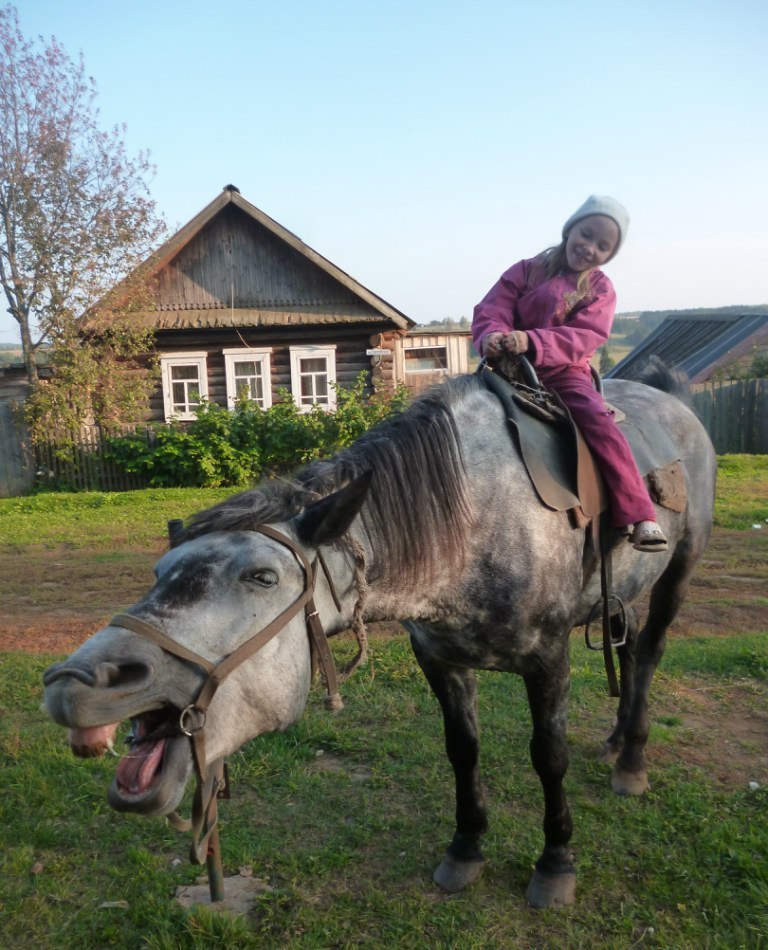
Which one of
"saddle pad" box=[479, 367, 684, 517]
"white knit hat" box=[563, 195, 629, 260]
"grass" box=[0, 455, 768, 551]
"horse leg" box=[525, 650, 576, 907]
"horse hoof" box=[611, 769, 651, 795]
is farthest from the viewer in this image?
"grass" box=[0, 455, 768, 551]

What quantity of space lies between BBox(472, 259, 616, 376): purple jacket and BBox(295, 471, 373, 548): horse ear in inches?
50.7

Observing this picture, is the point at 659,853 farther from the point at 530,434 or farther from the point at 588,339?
the point at 588,339

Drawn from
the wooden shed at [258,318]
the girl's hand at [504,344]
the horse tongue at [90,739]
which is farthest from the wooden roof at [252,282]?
the horse tongue at [90,739]

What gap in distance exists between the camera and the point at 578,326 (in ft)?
10.2

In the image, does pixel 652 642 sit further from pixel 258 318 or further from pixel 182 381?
pixel 182 381

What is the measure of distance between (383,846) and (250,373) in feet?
52.5

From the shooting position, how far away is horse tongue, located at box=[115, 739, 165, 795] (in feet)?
5.88

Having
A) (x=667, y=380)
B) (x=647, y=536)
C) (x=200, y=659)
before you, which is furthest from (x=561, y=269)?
(x=200, y=659)

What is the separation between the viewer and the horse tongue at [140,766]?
1.79m

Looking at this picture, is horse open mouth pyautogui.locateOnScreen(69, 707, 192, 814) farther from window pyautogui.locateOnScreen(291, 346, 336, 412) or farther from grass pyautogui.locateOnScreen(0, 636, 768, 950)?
window pyautogui.locateOnScreen(291, 346, 336, 412)

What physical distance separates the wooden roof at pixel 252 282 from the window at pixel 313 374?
0.79 metres

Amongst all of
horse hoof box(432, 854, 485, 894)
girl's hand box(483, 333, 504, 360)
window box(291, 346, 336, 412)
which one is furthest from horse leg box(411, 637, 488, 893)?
window box(291, 346, 336, 412)

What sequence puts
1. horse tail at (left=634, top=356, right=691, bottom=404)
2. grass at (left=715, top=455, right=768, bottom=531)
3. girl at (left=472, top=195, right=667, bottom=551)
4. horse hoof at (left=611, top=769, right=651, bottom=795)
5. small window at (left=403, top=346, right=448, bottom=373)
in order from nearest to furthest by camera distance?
1. girl at (left=472, top=195, right=667, bottom=551)
2. horse hoof at (left=611, top=769, right=651, bottom=795)
3. horse tail at (left=634, top=356, right=691, bottom=404)
4. grass at (left=715, top=455, right=768, bottom=531)
5. small window at (left=403, top=346, right=448, bottom=373)

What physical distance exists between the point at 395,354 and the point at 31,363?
28.8ft
